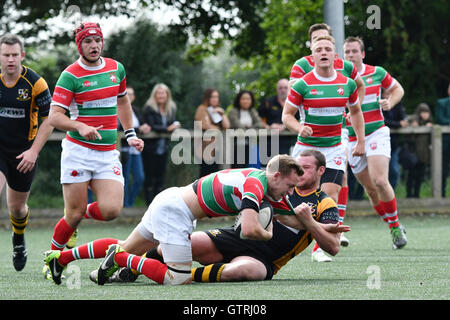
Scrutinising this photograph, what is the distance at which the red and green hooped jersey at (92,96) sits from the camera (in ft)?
25.7

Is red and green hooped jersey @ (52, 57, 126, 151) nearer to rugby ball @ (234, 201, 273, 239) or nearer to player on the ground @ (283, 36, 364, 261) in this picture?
player on the ground @ (283, 36, 364, 261)

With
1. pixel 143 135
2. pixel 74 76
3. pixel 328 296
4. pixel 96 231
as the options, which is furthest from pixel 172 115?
pixel 328 296

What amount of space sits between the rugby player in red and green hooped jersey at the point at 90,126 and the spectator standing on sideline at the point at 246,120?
675 centimetres

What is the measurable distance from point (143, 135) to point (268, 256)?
805 centimetres

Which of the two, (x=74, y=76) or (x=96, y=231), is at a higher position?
(x=74, y=76)

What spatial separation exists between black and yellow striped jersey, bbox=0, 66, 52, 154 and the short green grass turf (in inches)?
47.6

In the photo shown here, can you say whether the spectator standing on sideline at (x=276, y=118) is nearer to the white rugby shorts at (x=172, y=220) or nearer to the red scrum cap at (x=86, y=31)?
the red scrum cap at (x=86, y=31)

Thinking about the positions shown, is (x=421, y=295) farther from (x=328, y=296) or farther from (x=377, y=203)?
(x=377, y=203)

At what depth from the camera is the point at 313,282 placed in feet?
22.8

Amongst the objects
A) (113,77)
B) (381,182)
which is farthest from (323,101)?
(113,77)

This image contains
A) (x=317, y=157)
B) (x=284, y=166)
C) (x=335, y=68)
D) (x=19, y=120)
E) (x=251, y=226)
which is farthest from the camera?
(x=335, y=68)

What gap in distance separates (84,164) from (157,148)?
7262 millimetres

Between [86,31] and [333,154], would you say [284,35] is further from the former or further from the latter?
[86,31]
